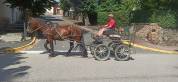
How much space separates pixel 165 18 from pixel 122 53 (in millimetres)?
9688

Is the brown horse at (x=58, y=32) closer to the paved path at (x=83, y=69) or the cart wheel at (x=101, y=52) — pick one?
the paved path at (x=83, y=69)

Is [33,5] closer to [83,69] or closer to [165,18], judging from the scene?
[165,18]

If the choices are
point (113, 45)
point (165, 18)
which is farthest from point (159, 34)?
point (113, 45)

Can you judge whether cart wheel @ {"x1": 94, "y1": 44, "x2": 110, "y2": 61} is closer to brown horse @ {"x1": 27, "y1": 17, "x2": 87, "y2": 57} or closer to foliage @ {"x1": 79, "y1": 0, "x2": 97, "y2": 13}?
brown horse @ {"x1": 27, "y1": 17, "x2": 87, "y2": 57}

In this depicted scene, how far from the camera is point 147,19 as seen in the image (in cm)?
2734

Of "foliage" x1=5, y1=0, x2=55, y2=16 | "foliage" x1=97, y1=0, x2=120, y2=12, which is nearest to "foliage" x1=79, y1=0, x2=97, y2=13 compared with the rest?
"foliage" x1=97, y1=0, x2=120, y2=12

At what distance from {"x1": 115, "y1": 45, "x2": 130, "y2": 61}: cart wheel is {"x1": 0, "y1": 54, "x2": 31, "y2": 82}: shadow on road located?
3844 millimetres

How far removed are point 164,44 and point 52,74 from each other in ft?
40.8

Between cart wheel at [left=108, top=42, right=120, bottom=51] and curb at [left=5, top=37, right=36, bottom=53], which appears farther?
curb at [left=5, top=37, right=36, bottom=53]

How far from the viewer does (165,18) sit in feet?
84.5

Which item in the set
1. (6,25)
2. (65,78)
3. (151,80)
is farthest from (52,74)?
(6,25)

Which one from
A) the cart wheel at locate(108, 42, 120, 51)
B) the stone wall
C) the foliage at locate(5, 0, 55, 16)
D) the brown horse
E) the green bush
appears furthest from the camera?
the foliage at locate(5, 0, 55, 16)

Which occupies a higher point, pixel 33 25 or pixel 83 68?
pixel 33 25

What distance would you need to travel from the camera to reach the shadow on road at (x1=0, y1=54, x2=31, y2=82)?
12766mm
